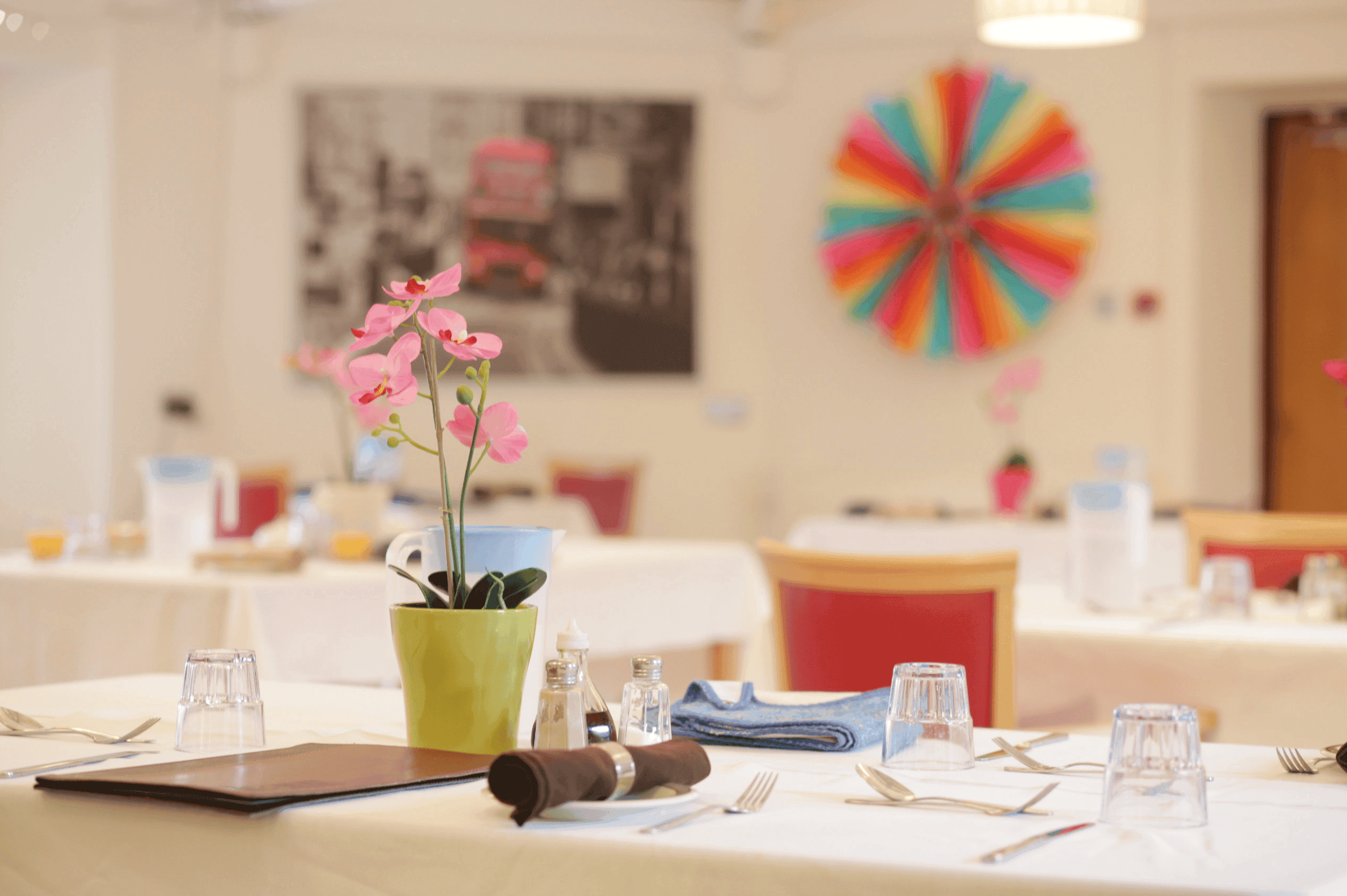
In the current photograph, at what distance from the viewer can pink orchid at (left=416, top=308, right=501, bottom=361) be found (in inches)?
53.8

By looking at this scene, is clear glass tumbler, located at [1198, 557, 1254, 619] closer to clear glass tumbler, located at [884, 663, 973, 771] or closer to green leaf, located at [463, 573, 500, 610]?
clear glass tumbler, located at [884, 663, 973, 771]

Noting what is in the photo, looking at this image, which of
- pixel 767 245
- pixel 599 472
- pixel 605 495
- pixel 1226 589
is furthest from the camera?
pixel 767 245

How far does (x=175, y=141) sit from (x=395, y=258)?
1.07m

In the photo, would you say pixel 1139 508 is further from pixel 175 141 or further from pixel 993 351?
pixel 175 141

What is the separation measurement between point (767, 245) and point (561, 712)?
603cm

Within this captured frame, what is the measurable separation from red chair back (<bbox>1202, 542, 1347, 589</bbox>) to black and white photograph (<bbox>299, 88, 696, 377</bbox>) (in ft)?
12.7

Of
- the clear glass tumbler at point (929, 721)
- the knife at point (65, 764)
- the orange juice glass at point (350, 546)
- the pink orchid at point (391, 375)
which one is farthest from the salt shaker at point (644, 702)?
the orange juice glass at point (350, 546)

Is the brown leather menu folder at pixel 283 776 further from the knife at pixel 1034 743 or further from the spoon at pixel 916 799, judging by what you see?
the knife at pixel 1034 743

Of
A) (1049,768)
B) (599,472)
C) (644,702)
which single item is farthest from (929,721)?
(599,472)

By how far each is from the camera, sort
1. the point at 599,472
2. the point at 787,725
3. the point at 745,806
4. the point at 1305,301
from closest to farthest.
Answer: the point at 745,806 < the point at 787,725 < the point at 599,472 < the point at 1305,301

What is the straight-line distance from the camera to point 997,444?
7.03 meters

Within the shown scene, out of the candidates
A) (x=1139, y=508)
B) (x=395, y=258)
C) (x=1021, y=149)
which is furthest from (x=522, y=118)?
(x=1139, y=508)

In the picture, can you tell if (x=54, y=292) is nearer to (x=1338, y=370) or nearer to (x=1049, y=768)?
(x=1338, y=370)

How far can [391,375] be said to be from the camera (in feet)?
4.53
